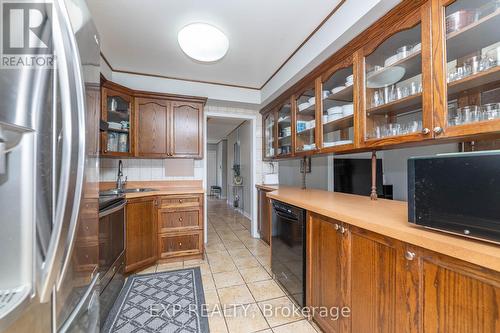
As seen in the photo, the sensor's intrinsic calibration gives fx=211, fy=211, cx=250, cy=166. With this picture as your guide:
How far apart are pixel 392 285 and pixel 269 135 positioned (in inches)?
106

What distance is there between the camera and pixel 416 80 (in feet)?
4.32

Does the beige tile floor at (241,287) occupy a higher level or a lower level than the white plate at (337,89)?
lower

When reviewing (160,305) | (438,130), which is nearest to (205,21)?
(438,130)

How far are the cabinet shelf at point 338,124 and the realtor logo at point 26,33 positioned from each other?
1.82 m

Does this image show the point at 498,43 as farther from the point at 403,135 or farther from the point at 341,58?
the point at 341,58

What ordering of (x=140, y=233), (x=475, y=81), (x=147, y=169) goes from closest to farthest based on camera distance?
(x=475, y=81) < (x=140, y=233) < (x=147, y=169)

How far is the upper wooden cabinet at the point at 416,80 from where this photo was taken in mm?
1023

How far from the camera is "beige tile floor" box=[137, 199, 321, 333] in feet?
5.14

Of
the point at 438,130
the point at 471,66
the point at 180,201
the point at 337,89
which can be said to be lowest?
the point at 180,201

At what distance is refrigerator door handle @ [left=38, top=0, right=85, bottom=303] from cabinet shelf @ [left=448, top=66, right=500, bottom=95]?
1.62 m

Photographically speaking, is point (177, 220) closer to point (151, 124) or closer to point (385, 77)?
point (151, 124)

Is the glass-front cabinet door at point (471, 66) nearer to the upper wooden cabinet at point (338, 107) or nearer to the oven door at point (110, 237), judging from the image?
the upper wooden cabinet at point (338, 107)

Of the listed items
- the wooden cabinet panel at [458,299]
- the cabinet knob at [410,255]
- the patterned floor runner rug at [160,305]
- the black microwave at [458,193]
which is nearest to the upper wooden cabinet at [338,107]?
the black microwave at [458,193]

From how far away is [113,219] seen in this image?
6.14ft
